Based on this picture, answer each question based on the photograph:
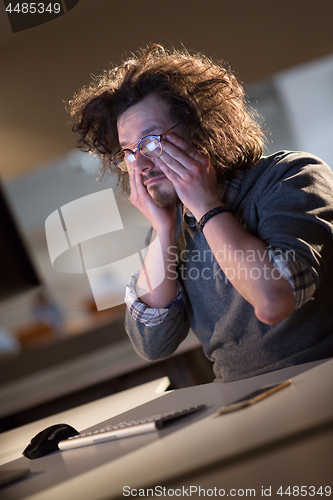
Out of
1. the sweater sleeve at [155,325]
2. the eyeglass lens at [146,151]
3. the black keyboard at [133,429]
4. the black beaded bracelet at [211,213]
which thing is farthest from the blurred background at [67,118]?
the black keyboard at [133,429]

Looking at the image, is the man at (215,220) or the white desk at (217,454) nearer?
the white desk at (217,454)

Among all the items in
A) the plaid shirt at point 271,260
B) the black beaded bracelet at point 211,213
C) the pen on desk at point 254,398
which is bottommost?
the pen on desk at point 254,398

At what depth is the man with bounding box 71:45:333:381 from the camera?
0.72m

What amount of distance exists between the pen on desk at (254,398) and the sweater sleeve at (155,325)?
18.4 inches

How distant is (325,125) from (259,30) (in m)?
0.66

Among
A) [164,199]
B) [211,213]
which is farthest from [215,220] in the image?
[164,199]

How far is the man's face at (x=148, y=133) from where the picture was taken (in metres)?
1.02

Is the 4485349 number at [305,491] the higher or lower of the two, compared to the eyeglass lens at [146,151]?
lower

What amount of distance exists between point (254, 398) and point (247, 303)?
1.34 feet

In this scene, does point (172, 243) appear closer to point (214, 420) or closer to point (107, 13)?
point (214, 420)

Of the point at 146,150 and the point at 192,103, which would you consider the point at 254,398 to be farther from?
the point at 192,103

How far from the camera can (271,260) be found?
707mm

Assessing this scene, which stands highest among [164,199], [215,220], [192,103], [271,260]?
[192,103]

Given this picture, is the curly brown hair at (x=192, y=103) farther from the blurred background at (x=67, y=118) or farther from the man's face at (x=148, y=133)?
the blurred background at (x=67, y=118)
